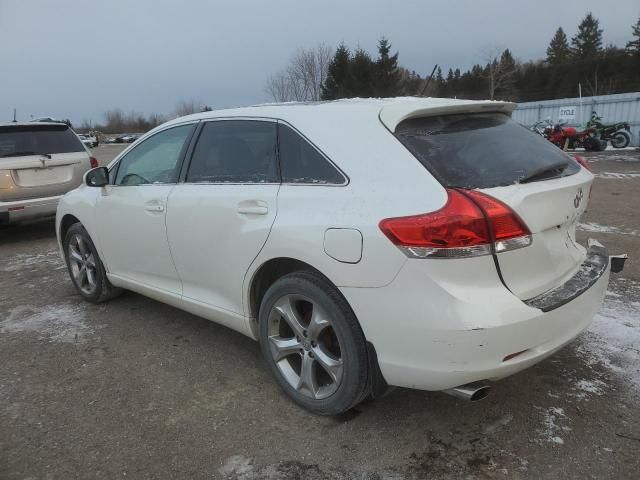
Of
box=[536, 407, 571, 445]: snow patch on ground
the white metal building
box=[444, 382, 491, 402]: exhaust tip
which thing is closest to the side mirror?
box=[444, 382, 491, 402]: exhaust tip

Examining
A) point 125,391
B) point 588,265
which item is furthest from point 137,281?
point 588,265

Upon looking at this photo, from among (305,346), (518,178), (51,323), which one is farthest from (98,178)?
(518,178)

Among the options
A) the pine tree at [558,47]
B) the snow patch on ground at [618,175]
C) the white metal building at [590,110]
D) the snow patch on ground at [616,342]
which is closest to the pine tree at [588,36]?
the pine tree at [558,47]

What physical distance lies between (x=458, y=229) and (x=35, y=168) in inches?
264

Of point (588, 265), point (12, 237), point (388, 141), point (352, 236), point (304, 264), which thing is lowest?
point (12, 237)

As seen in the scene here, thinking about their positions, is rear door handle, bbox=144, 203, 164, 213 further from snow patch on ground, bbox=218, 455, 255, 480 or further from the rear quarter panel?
snow patch on ground, bbox=218, 455, 255, 480

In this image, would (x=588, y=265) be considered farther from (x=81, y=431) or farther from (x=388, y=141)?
(x=81, y=431)

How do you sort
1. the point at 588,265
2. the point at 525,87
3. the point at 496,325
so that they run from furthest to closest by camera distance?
the point at 525,87 → the point at 588,265 → the point at 496,325

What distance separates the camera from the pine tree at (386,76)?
45281mm

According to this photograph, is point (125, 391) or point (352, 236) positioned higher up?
point (352, 236)

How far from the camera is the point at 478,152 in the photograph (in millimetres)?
2547

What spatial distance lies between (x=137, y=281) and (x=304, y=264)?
188 centimetres

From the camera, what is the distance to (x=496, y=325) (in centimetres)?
215

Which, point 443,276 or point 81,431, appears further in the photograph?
point 81,431
